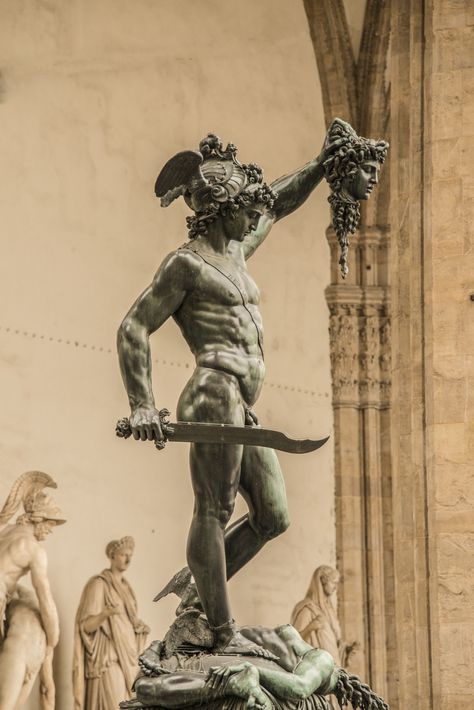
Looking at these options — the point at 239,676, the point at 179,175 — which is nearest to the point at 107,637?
the point at 179,175

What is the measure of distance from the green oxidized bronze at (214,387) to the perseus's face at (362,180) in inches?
12.1

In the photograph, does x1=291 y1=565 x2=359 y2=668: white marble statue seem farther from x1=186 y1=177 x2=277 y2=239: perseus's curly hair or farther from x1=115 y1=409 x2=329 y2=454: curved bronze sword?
x1=115 y1=409 x2=329 y2=454: curved bronze sword

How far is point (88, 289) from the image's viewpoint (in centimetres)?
1706

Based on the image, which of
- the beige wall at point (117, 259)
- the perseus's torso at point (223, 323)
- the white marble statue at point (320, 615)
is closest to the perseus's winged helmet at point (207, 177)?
the perseus's torso at point (223, 323)

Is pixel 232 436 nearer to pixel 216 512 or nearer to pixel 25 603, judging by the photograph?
pixel 216 512

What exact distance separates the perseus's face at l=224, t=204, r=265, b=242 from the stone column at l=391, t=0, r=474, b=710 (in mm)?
5272

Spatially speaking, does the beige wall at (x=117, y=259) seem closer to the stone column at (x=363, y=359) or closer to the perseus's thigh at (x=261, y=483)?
the stone column at (x=363, y=359)

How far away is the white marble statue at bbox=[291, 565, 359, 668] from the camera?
17.5 meters

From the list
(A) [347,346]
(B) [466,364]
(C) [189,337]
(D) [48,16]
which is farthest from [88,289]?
(C) [189,337]

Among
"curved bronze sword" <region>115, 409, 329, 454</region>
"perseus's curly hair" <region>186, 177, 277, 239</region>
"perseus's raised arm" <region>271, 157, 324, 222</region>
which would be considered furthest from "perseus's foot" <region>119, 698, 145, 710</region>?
"perseus's raised arm" <region>271, 157, 324, 222</region>

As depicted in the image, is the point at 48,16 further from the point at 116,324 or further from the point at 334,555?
the point at 334,555

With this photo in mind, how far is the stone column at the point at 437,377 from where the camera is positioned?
41.4 ft

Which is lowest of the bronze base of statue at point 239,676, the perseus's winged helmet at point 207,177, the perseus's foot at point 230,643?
the bronze base of statue at point 239,676

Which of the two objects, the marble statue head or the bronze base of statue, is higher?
the marble statue head
